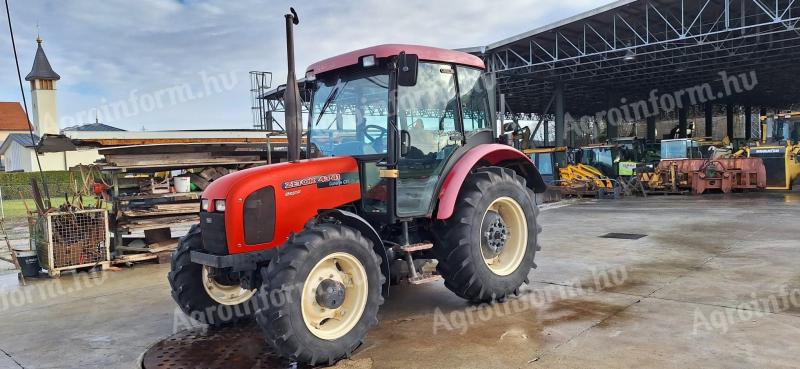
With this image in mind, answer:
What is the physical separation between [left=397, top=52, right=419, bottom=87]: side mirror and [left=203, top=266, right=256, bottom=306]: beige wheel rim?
207 cm

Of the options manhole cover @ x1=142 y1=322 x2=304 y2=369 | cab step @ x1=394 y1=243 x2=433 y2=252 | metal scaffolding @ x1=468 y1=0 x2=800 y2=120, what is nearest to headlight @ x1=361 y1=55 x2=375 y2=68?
cab step @ x1=394 y1=243 x2=433 y2=252

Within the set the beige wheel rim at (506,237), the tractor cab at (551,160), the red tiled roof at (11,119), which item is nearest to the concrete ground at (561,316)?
the beige wheel rim at (506,237)

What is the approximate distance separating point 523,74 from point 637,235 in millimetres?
15069

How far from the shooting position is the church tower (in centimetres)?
2664

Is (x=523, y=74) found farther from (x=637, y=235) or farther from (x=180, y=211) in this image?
(x=180, y=211)

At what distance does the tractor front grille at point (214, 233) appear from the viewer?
368 cm

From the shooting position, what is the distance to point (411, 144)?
436 centimetres

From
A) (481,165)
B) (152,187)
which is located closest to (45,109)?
(152,187)

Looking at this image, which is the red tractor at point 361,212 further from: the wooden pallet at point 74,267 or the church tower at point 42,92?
the church tower at point 42,92

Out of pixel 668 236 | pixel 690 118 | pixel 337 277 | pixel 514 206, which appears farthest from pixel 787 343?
pixel 690 118

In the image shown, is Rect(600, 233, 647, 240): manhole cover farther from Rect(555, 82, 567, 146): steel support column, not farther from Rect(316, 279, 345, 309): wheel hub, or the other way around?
Rect(555, 82, 567, 146): steel support column

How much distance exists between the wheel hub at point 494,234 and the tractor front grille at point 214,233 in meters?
2.21

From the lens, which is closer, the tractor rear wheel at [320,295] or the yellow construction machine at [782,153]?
the tractor rear wheel at [320,295]

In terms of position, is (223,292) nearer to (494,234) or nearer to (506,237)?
(494,234)
